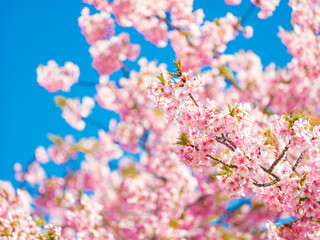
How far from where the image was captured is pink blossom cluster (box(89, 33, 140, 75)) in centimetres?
1373

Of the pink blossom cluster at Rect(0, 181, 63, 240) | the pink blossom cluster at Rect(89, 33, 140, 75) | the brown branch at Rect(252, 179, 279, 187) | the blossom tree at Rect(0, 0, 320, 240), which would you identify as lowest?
the brown branch at Rect(252, 179, 279, 187)

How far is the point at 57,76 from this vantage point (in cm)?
1456

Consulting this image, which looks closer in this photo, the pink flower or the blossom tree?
the blossom tree

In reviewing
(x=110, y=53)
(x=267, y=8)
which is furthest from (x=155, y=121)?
(x=267, y=8)

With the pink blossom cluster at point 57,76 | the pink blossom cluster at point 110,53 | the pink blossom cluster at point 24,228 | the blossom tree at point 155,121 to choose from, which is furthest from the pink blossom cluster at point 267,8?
the pink blossom cluster at point 24,228

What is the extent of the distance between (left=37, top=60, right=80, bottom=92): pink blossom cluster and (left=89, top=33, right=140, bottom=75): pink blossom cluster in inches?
58.6

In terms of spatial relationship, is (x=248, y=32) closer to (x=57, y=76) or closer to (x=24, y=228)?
(x=57, y=76)

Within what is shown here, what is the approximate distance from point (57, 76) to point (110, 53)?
2764 mm

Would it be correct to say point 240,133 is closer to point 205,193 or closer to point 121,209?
point 205,193

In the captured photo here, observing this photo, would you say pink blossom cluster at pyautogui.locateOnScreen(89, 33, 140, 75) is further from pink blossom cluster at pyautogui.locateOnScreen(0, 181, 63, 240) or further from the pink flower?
pink blossom cluster at pyautogui.locateOnScreen(0, 181, 63, 240)

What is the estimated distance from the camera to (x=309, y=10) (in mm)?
11438

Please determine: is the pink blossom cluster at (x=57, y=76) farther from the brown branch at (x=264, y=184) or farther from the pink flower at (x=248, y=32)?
the brown branch at (x=264, y=184)

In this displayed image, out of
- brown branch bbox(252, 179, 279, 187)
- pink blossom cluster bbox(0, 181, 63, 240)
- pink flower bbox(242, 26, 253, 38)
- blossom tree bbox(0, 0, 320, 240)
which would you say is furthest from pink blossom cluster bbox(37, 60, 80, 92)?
brown branch bbox(252, 179, 279, 187)

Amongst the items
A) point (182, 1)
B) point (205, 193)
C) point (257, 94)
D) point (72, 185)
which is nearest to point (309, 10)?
point (257, 94)
